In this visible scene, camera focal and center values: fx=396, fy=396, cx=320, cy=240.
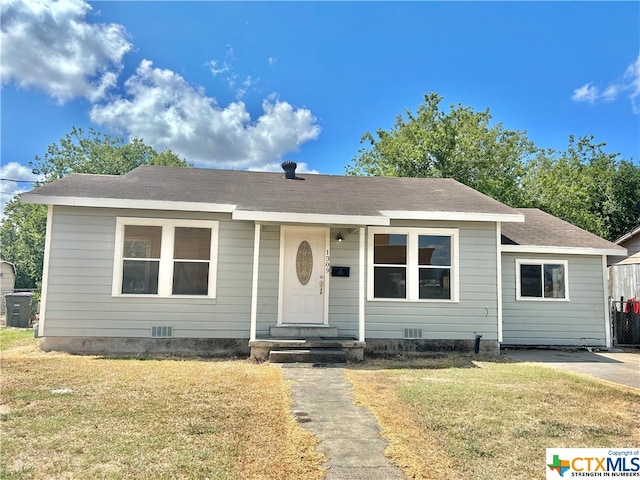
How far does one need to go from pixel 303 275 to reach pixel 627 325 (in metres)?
9.07

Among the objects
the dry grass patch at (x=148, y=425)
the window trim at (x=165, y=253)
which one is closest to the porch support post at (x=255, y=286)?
the window trim at (x=165, y=253)

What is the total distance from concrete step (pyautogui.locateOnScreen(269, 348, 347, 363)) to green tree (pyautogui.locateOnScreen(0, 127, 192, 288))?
32.1 metres

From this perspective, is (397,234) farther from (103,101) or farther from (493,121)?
(103,101)

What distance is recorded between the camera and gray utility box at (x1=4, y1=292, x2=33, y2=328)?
11.3 meters

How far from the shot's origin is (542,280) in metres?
9.76

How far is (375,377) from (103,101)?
26.3 m

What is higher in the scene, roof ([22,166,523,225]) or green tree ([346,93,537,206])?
green tree ([346,93,537,206])

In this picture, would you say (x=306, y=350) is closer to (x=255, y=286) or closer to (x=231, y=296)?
(x=255, y=286)

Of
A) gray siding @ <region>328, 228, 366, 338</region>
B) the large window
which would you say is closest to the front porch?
gray siding @ <region>328, 228, 366, 338</region>

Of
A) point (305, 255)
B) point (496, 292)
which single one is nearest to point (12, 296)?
point (305, 255)

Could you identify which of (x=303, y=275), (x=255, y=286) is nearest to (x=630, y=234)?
(x=303, y=275)

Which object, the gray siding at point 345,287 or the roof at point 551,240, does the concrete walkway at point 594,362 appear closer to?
the roof at point 551,240

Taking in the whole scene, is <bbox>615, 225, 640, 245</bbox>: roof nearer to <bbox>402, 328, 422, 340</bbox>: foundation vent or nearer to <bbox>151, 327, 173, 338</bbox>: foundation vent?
<bbox>402, 328, 422, 340</bbox>: foundation vent

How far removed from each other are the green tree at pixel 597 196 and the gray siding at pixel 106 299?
61.8ft
